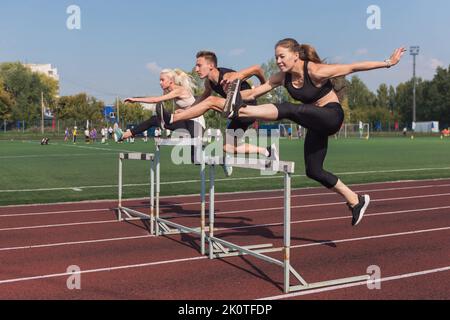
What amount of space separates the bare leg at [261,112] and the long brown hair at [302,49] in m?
0.71

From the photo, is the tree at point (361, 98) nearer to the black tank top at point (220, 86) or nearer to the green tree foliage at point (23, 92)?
the green tree foliage at point (23, 92)

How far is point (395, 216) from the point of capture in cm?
891

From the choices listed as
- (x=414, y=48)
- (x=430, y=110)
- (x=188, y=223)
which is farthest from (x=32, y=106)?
(x=188, y=223)

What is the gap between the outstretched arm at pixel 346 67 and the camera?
5.04 meters

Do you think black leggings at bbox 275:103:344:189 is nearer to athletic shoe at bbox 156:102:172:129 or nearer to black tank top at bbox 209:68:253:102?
black tank top at bbox 209:68:253:102

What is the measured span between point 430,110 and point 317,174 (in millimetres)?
102591

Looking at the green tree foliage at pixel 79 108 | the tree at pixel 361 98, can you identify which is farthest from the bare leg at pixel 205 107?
the tree at pixel 361 98

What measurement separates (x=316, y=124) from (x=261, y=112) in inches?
26.0

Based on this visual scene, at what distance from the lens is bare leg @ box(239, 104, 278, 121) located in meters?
5.06

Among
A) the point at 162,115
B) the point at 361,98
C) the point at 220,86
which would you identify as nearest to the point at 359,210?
the point at 220,86

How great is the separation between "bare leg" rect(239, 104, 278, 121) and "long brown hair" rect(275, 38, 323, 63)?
28.0 inches

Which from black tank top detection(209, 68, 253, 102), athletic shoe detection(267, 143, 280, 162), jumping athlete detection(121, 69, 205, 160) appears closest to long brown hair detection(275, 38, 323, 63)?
black tank top detection(209, 68, 253, 102)

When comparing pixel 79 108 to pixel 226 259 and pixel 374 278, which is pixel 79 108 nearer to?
pixel 226 259
